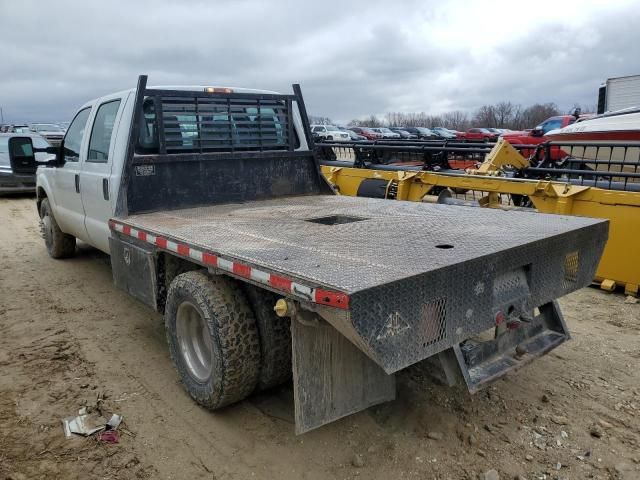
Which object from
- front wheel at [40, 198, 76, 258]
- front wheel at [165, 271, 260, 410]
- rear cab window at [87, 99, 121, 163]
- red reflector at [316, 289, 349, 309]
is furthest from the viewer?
front wheel at [40, 198, 76, 258]

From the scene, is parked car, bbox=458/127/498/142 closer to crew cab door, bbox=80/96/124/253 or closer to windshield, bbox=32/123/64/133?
crew cab door, bbox=80/96/124/253

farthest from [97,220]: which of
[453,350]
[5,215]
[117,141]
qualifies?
[5,215]

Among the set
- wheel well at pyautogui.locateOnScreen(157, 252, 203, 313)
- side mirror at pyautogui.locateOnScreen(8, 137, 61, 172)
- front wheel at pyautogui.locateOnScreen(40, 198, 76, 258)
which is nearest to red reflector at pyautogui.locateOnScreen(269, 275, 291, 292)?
wheel well at pyautogui.locateOnScreen(157, 252, 203, 313)

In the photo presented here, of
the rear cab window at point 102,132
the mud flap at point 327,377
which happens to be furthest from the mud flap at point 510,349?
the rear cab window at point 102,132

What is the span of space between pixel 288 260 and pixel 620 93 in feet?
51.9

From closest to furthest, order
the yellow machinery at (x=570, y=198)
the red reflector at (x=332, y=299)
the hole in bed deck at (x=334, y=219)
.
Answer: the red reflector at (x=332, y=299) < the hole in bed deck at (x=334, y=219) < the yellow machinery at (x=570, y=198)

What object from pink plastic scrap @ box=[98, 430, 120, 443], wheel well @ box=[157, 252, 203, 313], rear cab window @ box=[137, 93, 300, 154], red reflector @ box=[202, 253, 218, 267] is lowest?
pink plastic scrap @ box=[98, 430, 120, 443]

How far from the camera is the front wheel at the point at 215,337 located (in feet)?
10.00

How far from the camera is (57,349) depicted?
14.4ft

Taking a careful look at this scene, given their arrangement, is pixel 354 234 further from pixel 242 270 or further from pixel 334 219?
pixel 242 270

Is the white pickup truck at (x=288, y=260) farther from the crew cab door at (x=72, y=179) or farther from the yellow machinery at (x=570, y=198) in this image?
the yellow machinery at (x=570, y=198)

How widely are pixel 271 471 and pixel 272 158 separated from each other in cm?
331

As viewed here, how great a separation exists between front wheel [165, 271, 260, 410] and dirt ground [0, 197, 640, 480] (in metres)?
0.23

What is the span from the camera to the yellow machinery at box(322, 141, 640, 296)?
18.0ft
